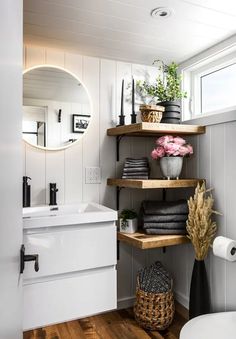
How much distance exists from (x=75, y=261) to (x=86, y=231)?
0.60ft

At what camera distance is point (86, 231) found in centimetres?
163

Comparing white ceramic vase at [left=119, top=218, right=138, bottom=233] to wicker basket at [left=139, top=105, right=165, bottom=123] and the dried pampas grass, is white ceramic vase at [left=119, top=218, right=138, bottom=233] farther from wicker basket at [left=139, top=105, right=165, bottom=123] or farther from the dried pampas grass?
wicker basket at [left=139, top=105, right=165, bottom=123]

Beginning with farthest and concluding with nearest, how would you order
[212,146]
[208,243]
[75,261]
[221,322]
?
[212,146], [208,243], [75,261], [221,322]

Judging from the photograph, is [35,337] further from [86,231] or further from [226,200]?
[226,200]

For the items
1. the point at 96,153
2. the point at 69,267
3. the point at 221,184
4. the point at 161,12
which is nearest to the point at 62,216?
the point at 69,267

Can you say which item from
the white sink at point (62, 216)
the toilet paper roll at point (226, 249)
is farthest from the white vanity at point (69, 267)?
the toilet paper roll at point (226, 249)

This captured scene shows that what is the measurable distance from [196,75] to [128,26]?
0.85 meters

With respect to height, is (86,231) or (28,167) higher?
(28,167)

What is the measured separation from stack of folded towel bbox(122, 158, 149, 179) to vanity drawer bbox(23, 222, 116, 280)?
17.8 inches

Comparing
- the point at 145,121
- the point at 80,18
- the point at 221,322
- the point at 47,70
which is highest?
the point at 80,18

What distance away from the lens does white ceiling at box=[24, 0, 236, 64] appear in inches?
58.6

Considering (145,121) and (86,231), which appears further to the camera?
(145,121)

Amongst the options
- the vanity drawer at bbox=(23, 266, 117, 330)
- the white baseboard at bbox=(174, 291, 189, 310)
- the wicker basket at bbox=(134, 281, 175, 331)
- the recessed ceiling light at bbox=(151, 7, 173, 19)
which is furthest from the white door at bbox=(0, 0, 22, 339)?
the white baseboard at bbox=(174, 291, 189, 310)

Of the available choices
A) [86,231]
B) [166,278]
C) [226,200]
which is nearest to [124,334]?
[166,278]
